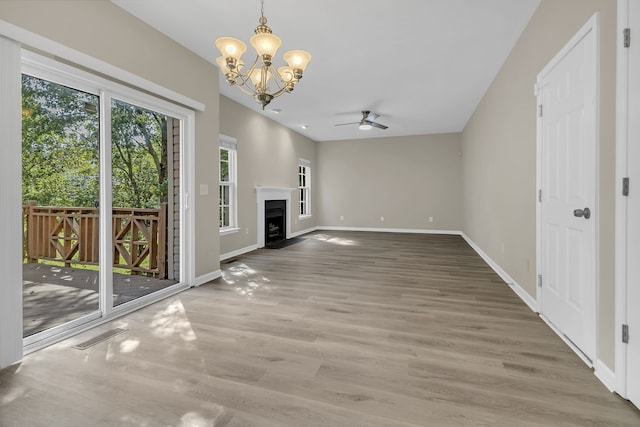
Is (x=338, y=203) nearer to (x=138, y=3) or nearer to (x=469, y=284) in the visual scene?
(x=469, y=284)

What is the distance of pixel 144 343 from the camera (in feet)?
7.00

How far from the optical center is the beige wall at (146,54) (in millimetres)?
2123

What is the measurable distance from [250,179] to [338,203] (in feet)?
12.5

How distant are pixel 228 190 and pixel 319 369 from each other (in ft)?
13.6

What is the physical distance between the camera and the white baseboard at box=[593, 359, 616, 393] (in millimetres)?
1567

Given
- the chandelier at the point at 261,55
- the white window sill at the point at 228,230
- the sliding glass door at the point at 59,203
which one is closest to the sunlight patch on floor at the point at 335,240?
the white window sill at the point at 228,230

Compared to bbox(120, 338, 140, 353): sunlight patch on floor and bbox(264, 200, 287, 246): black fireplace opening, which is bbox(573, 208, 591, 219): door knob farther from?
bbox(264, 200, 287, 246): black fireplace opening

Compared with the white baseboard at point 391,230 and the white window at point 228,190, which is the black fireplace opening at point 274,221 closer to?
the white window at point 228,190

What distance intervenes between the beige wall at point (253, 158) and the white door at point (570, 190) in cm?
433

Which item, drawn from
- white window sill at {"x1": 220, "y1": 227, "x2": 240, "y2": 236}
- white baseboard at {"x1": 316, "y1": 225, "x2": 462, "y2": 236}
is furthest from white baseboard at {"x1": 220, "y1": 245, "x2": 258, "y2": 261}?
white baseboard at {"x1": 316, "y1": 225, "x2": 462, "y2": 236}

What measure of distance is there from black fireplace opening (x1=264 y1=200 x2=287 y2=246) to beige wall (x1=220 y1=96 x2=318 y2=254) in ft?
1.30

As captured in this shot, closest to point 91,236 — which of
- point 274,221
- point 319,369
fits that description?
point 319,369

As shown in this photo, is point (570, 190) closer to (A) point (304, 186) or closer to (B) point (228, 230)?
(B) point (228, 230)

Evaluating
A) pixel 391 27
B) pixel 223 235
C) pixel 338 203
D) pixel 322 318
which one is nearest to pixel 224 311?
pixel 322 318
